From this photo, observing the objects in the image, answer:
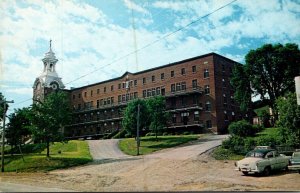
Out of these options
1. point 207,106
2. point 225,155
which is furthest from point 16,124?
point 207,106

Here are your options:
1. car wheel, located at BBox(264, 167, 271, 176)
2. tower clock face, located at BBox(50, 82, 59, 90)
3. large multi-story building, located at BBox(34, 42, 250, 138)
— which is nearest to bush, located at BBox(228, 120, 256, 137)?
large multi-story building, located at BBox(34, 42, 250, 138)

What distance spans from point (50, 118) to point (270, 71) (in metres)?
34.0

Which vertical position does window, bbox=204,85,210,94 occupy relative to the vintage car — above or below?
above

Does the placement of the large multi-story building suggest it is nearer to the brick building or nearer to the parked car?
the brick building

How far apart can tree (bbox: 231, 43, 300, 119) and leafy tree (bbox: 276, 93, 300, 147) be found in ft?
58.9

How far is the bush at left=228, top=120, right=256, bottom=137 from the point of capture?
43062 mm

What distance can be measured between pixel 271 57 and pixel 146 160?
2977 cm

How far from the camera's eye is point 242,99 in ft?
184

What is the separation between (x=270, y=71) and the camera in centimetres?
5334

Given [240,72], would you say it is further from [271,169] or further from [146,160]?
[271,169]

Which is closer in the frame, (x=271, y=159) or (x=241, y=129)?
(x=271, y=159)

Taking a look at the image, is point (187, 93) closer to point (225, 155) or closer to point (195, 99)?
point (195, 99)

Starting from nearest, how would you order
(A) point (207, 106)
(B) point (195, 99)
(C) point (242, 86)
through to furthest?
(C) point (242, 86) < (A) point (207, 106) < (B) point (195, 99)

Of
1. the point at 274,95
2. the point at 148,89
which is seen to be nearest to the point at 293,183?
the point at 274,95
